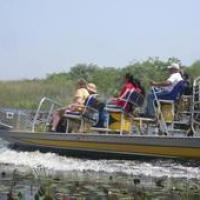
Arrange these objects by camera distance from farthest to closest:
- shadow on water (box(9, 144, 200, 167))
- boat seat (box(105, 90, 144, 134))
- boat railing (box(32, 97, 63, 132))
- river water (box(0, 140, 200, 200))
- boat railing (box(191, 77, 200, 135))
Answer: boat railing (box(32, 97, 63, 132)) < boat seat (box(105, 90, 144, 134)) < boat railing (box(191, 77, 200, 135)) < shadow on water (box(9, 144, 200, 167)) < river water (box(0, 140, 200, 200))

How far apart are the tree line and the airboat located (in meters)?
6.43

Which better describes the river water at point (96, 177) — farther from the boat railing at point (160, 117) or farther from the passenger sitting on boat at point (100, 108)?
the passenger sitting on boat at point (100, 108)

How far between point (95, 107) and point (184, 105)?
82.1 inches

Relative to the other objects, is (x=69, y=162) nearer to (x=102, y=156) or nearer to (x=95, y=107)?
(x=102, y=156)

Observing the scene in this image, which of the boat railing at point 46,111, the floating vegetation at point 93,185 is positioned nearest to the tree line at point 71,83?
the boat railing at point 46,111

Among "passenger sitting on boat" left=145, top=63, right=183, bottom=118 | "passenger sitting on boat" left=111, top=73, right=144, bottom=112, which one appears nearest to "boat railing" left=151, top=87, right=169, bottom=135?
"passenger sitting on boat" left=145, top=63, right=183, bottom=118

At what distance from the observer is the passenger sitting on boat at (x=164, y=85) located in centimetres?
1292

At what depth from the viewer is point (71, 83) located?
56.7 m

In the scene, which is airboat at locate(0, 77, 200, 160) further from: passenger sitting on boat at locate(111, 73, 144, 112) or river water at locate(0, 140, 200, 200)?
river water at locate(0, 140, 200, 200)

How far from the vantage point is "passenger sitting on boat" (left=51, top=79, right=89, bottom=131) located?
14.7 meters

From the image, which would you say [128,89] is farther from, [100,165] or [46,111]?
[46,111]

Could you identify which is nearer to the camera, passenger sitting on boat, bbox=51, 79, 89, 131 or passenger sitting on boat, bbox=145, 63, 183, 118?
passenger sitting on boat, bbox=145, 63, 183, 118

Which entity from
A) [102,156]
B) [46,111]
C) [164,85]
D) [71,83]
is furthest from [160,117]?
[71,83]

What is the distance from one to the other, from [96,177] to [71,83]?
150ft
